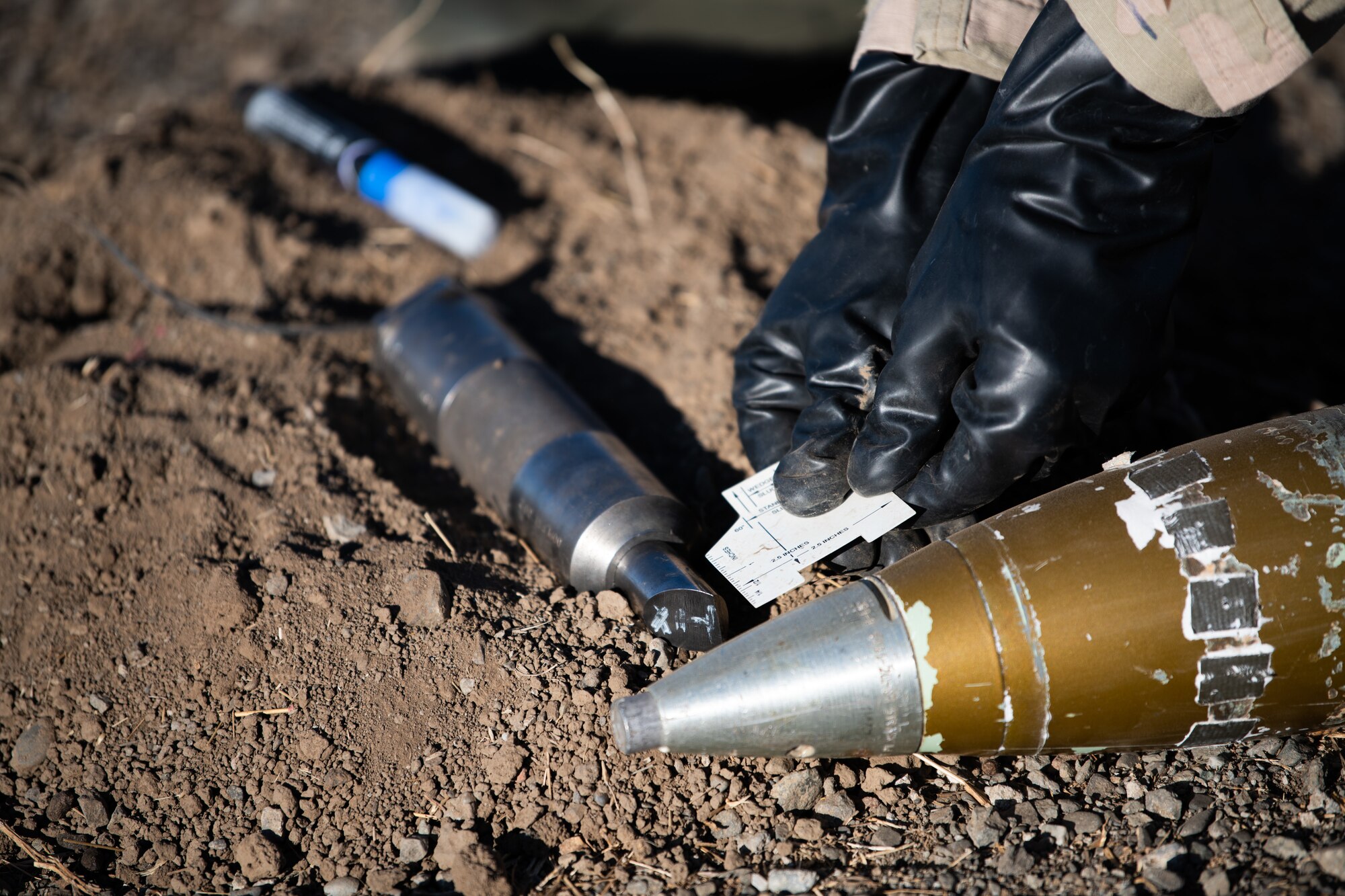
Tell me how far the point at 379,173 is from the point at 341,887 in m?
2.58

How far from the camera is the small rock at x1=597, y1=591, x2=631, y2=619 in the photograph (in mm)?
2098

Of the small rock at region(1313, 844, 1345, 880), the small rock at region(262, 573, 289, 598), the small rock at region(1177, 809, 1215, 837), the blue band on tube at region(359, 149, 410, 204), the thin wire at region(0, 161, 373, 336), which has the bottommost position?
the small rock at region(1177, 809, 1215, 837)

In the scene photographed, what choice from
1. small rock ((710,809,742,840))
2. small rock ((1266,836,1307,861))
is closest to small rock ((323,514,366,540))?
small rock ((710,809,742,840))

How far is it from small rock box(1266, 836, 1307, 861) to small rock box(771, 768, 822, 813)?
860 millimetres

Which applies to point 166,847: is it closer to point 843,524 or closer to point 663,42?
point 843,524

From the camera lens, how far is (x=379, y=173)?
3.47 meters

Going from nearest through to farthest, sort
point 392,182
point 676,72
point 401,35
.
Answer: point 392,182
point 676,72
point 401,35

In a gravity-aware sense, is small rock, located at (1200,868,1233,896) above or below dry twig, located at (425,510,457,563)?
below

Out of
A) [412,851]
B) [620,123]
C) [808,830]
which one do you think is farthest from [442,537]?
[620,123]

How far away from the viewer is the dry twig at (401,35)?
4.40 meters

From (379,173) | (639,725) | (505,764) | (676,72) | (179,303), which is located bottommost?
(505,764)

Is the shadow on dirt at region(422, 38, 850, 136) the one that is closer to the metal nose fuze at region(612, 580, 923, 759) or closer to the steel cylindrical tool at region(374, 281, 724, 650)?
the steel cylindrical tool at region(374, 281, 724, 650)

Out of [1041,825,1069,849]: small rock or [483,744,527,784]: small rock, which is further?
[483,744,527,784]: small rock

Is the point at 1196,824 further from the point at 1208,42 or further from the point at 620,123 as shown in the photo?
the point at 620,123
